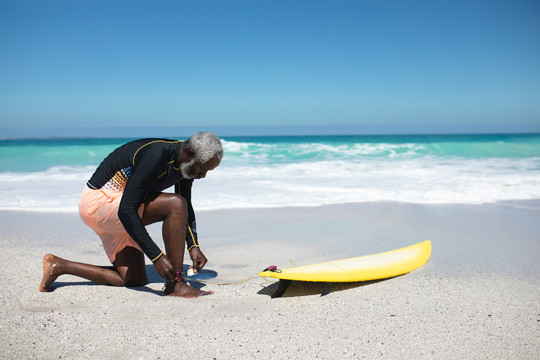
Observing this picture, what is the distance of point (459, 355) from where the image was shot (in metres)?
1.95

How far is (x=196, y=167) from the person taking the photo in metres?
2.44

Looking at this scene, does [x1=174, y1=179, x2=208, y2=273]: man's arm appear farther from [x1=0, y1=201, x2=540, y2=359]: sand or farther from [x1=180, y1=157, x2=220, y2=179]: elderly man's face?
[x1=180, y1=157, x2=220, y2=179]: elderly man's face

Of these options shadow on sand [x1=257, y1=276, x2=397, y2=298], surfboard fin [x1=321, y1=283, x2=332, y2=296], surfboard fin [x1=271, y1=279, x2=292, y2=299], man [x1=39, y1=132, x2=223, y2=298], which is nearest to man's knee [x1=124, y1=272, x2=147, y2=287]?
man [x1=39, y1=132, x2=223, y2=298]

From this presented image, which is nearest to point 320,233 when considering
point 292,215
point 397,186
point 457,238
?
point 292,215

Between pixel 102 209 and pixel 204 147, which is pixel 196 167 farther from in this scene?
pixel 102 209

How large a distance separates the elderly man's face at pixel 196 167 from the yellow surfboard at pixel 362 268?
31.0 inches

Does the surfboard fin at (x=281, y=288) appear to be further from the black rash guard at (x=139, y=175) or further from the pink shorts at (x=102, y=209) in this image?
the pink shorts at (x=102, y=209)

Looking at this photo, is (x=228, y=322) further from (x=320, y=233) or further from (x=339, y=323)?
(x=320, y=233)

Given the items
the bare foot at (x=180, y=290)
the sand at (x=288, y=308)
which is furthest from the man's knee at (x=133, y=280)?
the bare foot at (x=180, y=290)

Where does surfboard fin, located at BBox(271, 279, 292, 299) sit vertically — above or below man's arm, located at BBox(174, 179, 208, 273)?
below

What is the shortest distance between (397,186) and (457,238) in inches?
171

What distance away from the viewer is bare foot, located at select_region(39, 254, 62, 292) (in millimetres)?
2604

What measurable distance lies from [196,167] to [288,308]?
3.48ft

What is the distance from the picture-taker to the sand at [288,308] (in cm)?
201
